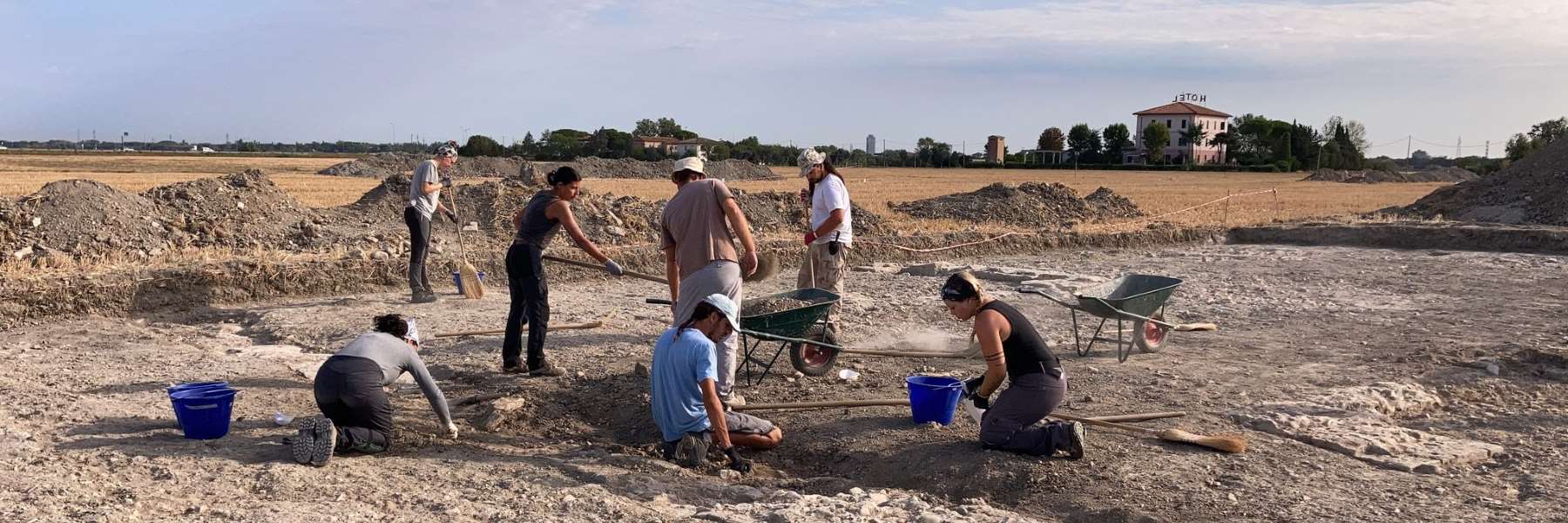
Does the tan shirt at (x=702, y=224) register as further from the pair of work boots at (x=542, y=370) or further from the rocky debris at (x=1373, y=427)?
the rocky debris at (x=1373, y=427)

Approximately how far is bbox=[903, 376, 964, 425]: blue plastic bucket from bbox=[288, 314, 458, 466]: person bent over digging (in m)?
2.42

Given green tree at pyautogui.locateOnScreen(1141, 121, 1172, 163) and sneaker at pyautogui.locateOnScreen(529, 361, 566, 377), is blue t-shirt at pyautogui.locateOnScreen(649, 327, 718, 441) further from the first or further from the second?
green tree at pyautogui.locateOnScreen(1141, 121, 1172, 163)

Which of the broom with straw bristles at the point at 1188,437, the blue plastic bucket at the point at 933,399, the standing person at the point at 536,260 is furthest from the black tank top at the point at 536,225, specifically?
the broom with straw bristles at the point at 1188,437

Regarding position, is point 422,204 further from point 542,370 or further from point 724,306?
point 724,306

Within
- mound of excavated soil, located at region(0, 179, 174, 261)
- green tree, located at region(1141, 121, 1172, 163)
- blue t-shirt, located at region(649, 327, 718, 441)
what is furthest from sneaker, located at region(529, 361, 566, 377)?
green tree, located at region(1141, 121, 1172, 163)

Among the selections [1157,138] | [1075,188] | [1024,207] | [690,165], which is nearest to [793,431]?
[690,165]

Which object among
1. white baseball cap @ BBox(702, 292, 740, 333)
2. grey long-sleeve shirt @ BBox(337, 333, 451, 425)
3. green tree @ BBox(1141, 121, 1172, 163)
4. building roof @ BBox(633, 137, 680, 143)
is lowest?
grey long-sleeve shirt @ BBox(337, 333, 451, 425)

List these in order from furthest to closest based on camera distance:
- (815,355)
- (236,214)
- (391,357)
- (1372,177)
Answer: (1372,177) < (236,214) < (815,355) < (391,357)

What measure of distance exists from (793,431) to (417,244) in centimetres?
521

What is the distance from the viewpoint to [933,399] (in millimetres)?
5852

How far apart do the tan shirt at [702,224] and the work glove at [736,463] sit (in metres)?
1.18

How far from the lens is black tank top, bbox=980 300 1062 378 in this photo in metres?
5.17

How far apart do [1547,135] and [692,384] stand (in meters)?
73.4

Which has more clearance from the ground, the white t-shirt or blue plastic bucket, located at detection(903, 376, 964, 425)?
the white t-shirt
